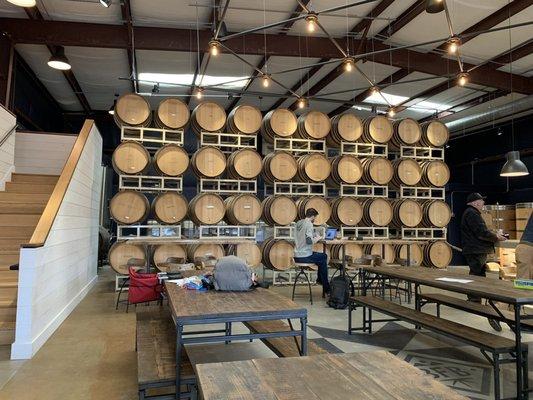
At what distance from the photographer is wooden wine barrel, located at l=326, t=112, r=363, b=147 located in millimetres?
8430

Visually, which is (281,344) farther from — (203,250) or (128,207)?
(128,207)

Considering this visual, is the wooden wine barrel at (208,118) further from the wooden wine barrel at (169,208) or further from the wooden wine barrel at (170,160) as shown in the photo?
the wooden wine barrel at (169,208)

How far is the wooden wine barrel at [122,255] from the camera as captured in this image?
6.75 m

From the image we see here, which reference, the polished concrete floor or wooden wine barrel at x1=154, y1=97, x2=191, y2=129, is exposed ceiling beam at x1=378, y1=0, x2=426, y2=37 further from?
the polished concrete floor

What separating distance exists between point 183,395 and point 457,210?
1242 cm

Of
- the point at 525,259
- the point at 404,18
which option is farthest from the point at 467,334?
the point at 404,18

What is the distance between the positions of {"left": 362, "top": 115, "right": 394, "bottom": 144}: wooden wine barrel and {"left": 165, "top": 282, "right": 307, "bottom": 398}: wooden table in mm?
6502

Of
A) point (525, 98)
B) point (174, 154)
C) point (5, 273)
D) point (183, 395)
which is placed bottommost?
point (183, 395)

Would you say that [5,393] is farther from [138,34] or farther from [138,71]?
[138,71]

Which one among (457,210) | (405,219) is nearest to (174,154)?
(405,219)

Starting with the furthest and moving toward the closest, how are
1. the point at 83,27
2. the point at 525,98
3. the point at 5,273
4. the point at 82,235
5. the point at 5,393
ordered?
the point at 525,98 → the point at 83,27 → the point at 82,235 → the point at 5,273 → the point at 5,393

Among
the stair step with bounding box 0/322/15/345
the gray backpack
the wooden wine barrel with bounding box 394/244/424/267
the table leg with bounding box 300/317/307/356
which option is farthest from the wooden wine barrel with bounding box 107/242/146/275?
the wooden wine barrel with bounding box 394/244/424/267

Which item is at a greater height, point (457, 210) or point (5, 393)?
point (457, 210)

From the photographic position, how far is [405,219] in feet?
27.5
